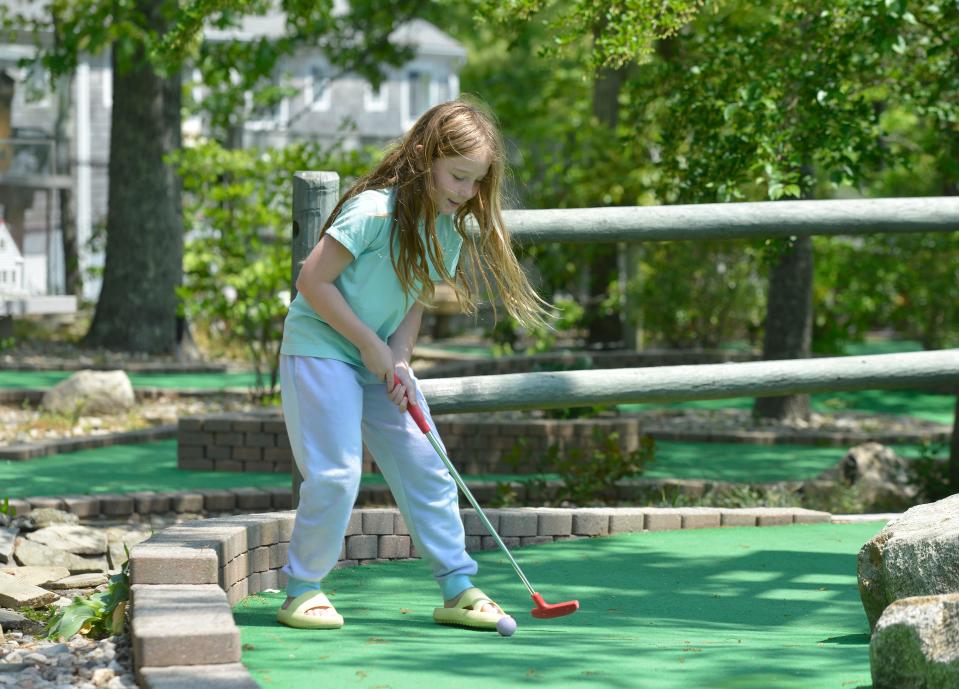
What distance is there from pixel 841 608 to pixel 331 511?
1523 millimetres

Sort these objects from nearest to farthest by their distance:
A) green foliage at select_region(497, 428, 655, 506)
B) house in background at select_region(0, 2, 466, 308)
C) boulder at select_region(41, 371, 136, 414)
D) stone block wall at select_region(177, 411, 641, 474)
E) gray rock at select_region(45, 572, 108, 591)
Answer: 1. gray rock at select_region(45, 572, 108, 591)
2. green foliage at select_region(497, 428, 655, 506)
3. stone block wall at select_region(177, 411, 641, 474)
4. boulder at select_region(41, 371, 136, 414)
5. house in background at select_region(0, 2, 466, 308)

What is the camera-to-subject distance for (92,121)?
30.3 metres

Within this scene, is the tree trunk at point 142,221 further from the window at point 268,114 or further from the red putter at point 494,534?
the red putter at point 494,534

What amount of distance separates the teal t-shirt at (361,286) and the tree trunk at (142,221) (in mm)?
11841

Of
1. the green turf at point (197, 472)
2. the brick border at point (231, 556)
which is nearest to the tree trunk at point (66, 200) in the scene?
the green turf at point (197, 472)

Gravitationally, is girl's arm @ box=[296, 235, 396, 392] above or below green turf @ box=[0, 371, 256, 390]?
above

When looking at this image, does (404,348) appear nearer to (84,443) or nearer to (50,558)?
(50,558)

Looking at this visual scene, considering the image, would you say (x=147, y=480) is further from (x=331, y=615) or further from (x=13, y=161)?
(x=13, y=161)

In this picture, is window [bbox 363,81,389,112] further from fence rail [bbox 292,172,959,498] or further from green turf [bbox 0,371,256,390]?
fence rail [bbox 292,172,959,498]

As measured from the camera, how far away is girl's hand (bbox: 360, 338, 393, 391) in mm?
3922

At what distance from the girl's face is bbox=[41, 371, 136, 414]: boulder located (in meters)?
6.76

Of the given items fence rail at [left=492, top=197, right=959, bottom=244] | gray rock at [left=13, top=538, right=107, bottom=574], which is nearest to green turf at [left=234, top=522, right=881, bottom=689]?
fence rail at [left=492, top=197, right=959, bottom=244]

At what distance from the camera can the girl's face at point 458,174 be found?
12.8ft

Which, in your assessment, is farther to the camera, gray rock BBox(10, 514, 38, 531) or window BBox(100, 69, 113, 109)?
window BBox(100, 69, 113, 109)
